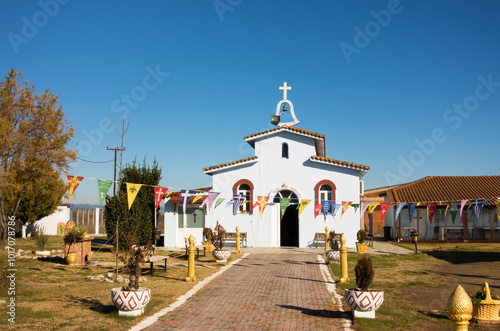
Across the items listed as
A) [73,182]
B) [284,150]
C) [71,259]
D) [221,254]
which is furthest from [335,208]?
[73,182]

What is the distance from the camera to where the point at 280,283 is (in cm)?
1252

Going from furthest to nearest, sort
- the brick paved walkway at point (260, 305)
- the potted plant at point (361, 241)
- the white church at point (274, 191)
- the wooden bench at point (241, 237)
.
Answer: the wooden bench at point (241, 237) < the white church at point (274, 191) < the potted plant at point (361, 241) < the brick paved walkway at point (260, 305)

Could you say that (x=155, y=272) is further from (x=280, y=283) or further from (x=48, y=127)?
(x=48, y=127)

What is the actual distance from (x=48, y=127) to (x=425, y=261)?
19.5 meters

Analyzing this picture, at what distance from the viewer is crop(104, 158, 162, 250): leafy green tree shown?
21.2 m

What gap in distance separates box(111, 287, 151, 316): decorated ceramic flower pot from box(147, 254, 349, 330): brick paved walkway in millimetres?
536

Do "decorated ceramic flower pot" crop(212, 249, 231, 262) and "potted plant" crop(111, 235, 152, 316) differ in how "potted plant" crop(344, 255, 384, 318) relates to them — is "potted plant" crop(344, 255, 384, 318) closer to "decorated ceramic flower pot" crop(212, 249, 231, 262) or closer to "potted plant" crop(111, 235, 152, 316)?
"potted plant" crop(111, 235, 152, 316)

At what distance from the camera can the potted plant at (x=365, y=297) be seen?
809cm

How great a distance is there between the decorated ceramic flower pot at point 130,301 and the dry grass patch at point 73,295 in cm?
17

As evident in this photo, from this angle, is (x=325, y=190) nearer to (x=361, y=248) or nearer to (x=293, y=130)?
(x=293, y=130)

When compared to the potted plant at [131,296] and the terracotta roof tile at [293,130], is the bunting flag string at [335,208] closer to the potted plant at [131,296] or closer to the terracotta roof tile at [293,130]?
the terracotta roof tile at [293,130]

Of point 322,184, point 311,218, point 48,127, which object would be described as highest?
point 48,127

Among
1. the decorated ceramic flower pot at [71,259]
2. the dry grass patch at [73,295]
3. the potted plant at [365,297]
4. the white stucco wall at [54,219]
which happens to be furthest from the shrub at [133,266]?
the white stucco wall at [54,219]

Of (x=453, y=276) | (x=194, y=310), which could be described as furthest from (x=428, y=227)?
(x=194, y=310)
